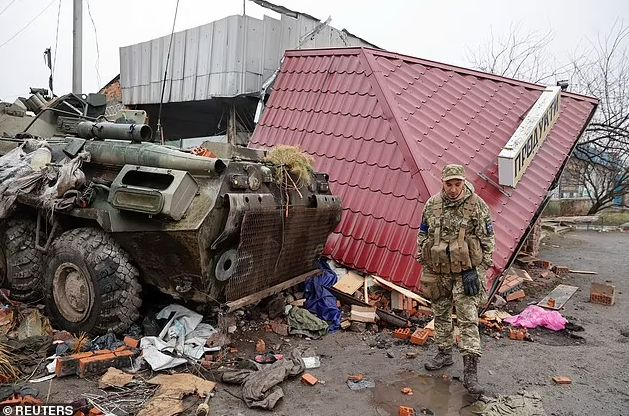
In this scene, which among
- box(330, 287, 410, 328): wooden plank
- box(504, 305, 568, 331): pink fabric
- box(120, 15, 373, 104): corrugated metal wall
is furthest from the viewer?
box(120, 15, 373, 104): corrugated metal wall

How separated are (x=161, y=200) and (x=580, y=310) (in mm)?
5452

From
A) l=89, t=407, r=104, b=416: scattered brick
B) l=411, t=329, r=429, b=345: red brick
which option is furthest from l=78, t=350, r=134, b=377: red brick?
l=411, t=329, r=429, b=345: red brick

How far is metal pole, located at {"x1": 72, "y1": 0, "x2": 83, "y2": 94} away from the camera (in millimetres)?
11477

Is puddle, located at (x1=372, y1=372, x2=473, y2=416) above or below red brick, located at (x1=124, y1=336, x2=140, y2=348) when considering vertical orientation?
below

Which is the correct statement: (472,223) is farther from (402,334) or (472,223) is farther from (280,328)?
(280,328)

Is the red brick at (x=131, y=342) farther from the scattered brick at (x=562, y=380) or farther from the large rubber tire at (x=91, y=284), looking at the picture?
the scattered brick at (x=562, y=380)

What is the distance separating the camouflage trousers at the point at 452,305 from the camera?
4.03 m

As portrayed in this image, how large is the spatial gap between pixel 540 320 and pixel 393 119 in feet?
10.2

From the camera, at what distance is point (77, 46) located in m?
11.5

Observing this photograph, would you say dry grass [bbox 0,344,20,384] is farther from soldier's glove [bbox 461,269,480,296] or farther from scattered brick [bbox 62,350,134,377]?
soldier's glove [bbox 461,269,480,296]

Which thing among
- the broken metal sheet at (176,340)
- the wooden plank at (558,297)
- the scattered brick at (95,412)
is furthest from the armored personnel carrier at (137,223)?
the wooden plank at (558,297)

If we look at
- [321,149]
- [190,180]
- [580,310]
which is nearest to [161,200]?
[190,180]

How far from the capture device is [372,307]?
5.49 meters

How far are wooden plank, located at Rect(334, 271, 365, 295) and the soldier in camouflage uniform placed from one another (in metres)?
1.60
